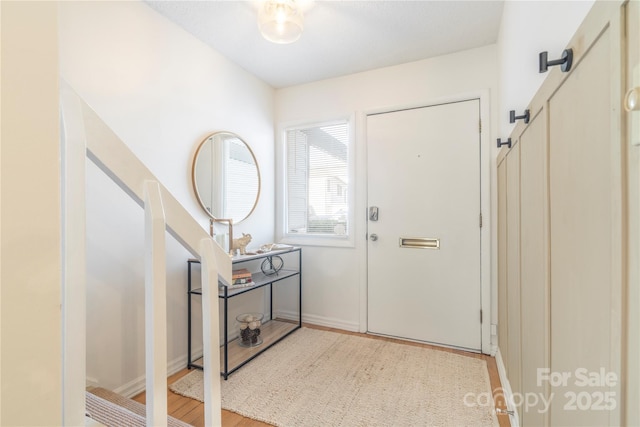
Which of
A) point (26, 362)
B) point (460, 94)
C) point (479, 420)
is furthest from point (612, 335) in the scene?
point (460, 94)

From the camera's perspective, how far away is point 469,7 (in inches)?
76.1

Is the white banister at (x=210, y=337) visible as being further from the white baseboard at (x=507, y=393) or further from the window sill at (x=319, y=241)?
the window sill at (x=319, y=241)

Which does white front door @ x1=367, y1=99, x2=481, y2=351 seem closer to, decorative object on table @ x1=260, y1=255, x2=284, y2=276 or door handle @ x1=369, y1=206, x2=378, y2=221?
door handle @ x1=369, y1=206, x2=378, y2=221

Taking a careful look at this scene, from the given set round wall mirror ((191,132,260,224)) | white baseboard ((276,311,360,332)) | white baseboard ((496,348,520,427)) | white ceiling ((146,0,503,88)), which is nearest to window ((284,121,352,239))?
round wall mirror ((191,132,260,224))

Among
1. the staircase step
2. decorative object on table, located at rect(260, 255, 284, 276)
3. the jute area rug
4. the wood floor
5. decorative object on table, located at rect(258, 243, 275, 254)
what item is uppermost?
decorative object on table, located at rect(258, 243, 275, 254)

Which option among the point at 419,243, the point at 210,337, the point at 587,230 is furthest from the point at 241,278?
the point at 587,230

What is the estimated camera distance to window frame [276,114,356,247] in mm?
2816

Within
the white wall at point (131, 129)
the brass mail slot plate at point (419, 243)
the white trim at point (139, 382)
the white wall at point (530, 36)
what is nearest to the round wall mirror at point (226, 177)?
the white wall at point (131, 129)

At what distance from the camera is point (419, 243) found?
2.56m

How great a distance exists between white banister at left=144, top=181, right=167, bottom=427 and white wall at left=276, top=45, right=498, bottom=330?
214 cm

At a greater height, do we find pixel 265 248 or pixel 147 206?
pixel 147 206

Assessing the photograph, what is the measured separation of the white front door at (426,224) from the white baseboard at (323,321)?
0.59 feet

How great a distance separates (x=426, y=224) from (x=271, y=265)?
142 cm

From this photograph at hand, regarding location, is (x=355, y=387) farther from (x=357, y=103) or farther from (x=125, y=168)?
(x=357, y=103)
